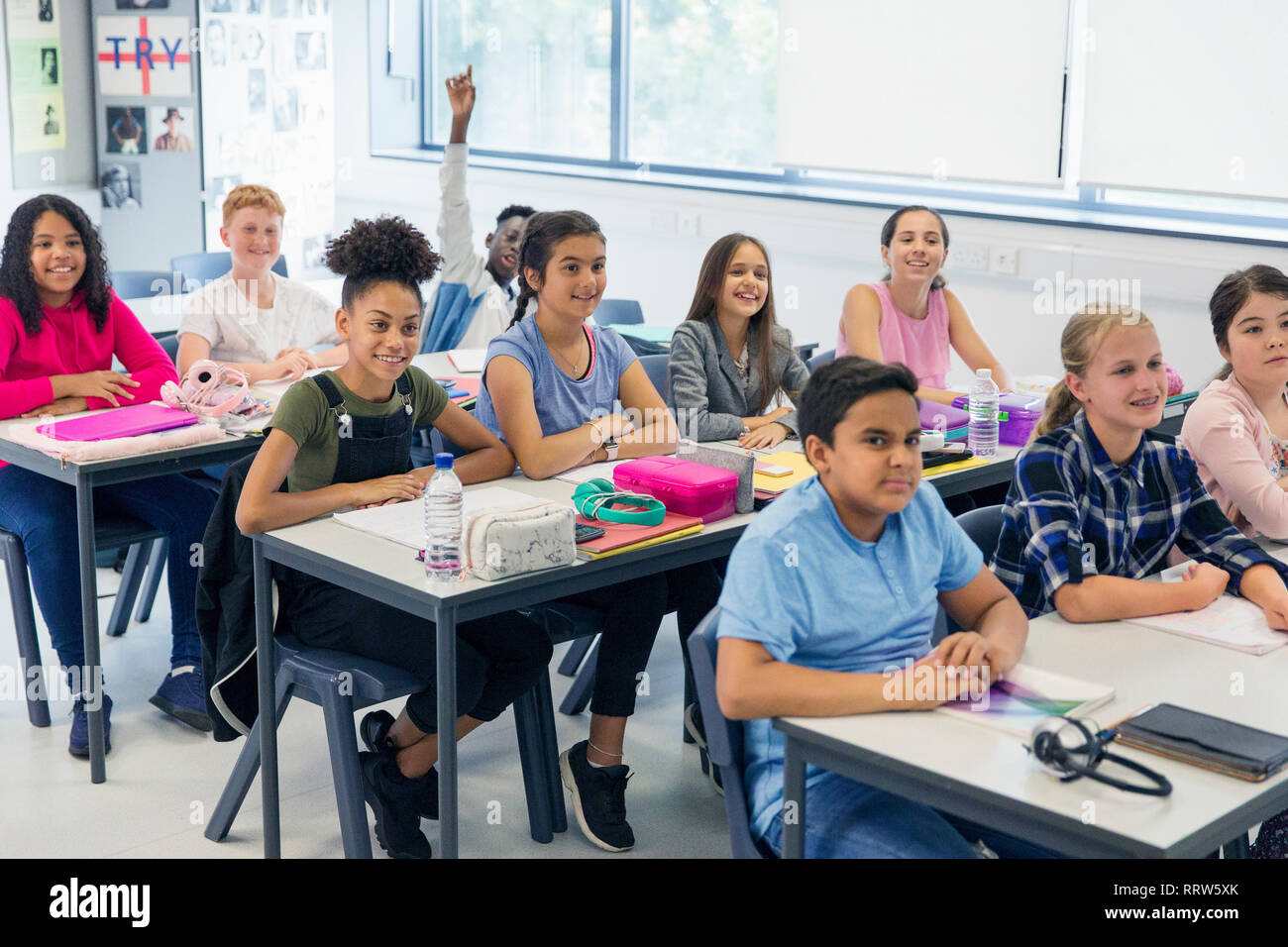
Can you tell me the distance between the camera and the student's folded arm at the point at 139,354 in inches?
143

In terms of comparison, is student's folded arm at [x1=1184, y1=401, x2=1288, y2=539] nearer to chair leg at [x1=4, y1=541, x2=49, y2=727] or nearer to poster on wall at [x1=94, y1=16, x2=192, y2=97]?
chair leg at [x1=4, y1=541, x2=49, y2=727]

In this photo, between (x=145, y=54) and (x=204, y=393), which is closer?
(x=204, y=393)

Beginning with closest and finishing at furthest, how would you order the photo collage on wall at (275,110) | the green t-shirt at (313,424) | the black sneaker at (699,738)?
the green t-shirt at (313,424) < the black sneaker at (699,738) < the photo collage on wall at (275,110)

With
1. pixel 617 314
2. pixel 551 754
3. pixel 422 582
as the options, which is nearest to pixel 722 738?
pixel 422 582

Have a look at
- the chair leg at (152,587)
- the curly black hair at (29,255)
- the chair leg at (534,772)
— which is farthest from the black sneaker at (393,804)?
the chair leg at (152,587)

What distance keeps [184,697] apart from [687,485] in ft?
5.02

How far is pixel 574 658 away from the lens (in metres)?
3.81

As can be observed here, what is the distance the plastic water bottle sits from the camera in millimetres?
3309

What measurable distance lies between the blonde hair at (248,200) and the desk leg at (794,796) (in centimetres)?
282

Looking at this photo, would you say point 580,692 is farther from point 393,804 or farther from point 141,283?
point 141,283

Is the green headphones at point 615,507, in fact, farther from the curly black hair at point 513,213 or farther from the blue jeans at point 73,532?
the curly black hair at point 513,213

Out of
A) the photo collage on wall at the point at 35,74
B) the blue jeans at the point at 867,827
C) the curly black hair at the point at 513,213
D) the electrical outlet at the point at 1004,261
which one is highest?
the photo collage on wall at the point at 35,74

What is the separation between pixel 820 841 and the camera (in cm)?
188
